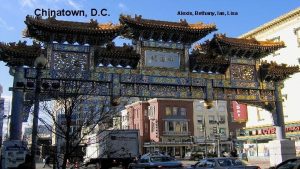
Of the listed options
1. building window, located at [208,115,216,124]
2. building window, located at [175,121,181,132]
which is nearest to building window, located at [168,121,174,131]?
building window, located at [175,121,181,132]

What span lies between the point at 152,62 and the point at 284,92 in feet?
77.9

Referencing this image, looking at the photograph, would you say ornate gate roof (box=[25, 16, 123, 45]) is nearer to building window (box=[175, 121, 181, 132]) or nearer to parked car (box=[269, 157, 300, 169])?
parked car (box=[269, 157, 300, 169])

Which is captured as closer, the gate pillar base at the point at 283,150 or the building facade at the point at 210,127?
the gate pillar base at the point at 283,150

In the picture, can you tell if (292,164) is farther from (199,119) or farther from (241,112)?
(199,119)

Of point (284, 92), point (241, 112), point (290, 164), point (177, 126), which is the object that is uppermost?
point (284, 92)

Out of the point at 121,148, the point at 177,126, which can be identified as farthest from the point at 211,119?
the point at 121,148

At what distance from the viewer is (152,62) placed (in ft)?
74.7

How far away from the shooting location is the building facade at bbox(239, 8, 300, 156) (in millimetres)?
39706

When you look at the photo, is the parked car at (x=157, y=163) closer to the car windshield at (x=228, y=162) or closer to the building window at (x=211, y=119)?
the car windshield at (x=228, y=162)

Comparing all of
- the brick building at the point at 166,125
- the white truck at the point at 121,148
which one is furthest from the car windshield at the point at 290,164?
the brick building at the point at 166,125

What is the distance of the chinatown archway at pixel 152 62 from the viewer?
2042cm

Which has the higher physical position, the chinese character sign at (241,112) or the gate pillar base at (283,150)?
the chinese character sign at (241,112)

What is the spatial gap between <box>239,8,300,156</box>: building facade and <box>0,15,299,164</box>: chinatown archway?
12748mm

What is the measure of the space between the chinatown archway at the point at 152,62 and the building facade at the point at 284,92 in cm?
1275
